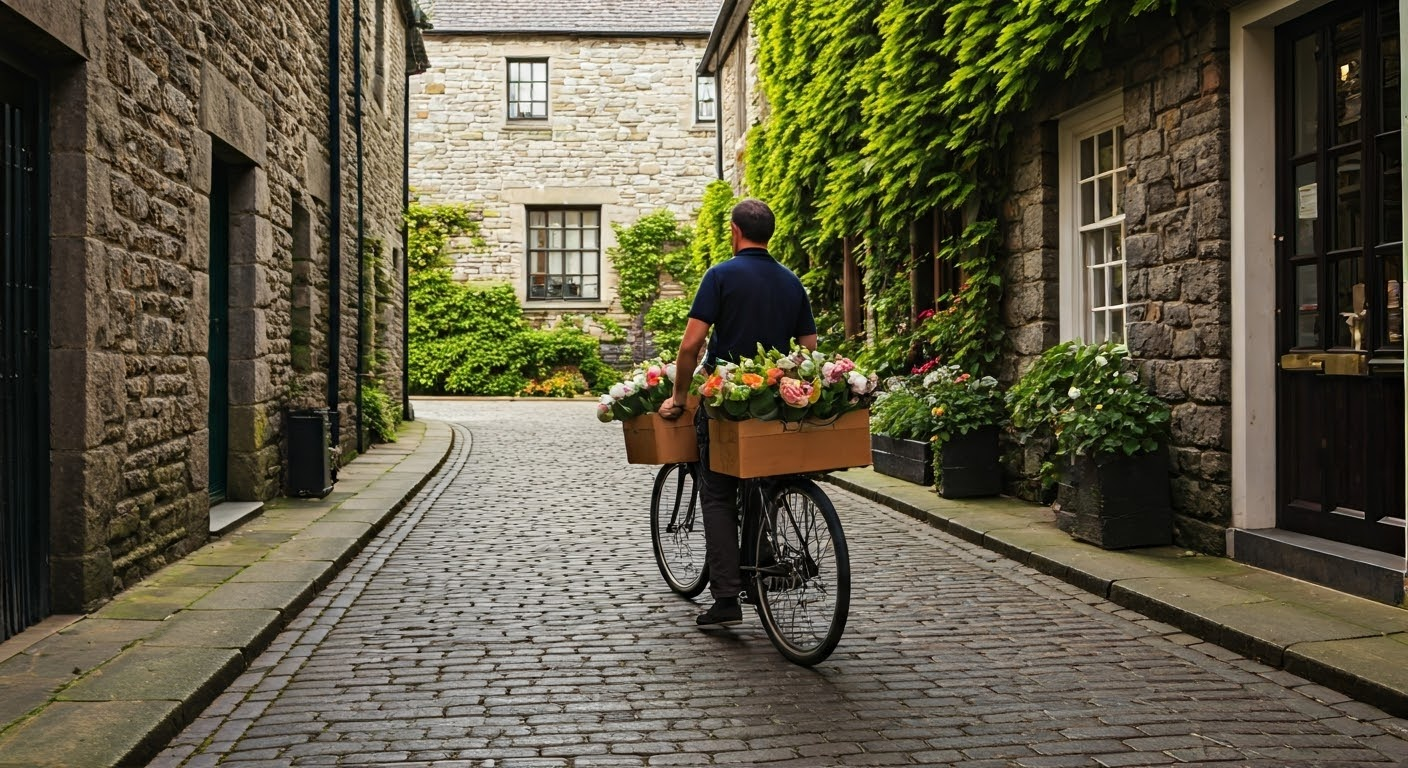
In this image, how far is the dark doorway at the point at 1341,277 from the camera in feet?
19.3

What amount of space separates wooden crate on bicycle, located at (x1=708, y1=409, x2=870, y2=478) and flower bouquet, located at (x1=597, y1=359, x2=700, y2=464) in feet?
1.75

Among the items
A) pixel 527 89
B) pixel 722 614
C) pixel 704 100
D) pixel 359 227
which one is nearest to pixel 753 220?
pixel 722 614

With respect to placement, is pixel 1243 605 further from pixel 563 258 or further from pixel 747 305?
pixel 563 258

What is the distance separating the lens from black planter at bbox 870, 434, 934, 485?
34.3 ft

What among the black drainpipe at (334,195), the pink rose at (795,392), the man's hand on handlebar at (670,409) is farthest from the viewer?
the black drainpipe at (334,195)

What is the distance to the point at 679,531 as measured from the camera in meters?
6.48

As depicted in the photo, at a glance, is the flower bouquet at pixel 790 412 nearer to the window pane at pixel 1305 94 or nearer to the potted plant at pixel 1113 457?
the potted plant at pixel 1113 457

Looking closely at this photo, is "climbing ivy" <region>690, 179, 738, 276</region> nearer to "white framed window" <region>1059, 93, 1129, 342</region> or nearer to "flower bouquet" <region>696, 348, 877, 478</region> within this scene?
"white framed window" <region>1059, 93, 1129, 342</region>

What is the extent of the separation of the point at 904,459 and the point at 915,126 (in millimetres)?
2698

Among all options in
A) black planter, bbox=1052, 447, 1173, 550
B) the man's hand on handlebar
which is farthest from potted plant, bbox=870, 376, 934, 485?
the man's hand on handlebar

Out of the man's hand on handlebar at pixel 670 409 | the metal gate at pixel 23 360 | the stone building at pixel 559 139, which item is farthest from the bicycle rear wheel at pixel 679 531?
the stone building at pixel 559 139

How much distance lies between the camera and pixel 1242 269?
6691 mm

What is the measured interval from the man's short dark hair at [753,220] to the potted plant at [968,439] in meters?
4.45

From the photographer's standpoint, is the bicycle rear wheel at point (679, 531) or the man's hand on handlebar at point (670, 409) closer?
the man's hand on handlebar at point (670, 409)
